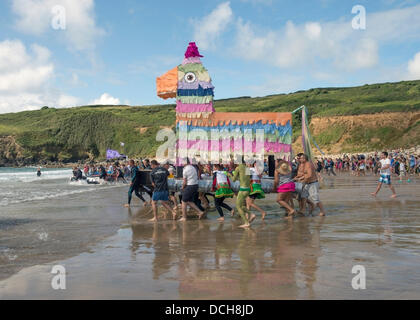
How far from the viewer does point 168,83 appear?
1427 centimetres

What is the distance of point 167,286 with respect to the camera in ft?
18.6

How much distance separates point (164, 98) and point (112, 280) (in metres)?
9.39

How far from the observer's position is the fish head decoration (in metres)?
14.1

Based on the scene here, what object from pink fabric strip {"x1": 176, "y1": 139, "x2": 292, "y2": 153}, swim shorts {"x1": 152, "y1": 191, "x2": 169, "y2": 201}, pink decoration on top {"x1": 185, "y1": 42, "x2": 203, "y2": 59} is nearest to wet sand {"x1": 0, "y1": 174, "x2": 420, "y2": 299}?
swim shorts {"x1": 152, "y1": 191, "x2": 169, "y2": 201}

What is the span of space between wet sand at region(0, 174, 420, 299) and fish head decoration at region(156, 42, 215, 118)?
12.1ft

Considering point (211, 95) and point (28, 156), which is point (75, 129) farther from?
point (211, 95)

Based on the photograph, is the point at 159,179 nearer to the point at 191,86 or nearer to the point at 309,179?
the point at 191,86

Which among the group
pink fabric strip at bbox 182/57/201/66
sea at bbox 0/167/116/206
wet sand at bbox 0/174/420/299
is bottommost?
wet sand at bbox 0/174/420/299

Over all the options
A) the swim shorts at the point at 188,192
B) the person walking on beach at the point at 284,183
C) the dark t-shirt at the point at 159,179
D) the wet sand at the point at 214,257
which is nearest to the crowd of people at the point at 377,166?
the person walking on beach at the point at 284,183

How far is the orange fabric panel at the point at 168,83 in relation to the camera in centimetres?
1422

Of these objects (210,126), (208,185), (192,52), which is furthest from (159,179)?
(192,52)

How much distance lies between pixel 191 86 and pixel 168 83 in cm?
75

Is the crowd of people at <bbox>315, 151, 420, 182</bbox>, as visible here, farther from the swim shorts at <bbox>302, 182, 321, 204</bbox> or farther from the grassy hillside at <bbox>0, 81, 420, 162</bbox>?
the grassy hillside at <bbox>0, 81, 420, 162</bbox>
